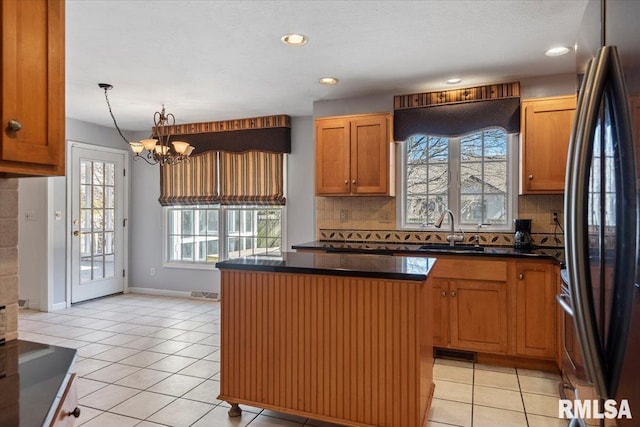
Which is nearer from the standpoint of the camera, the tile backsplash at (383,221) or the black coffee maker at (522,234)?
the black coffee maker at (522,234)

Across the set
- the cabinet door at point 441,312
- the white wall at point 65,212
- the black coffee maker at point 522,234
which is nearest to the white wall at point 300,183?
the white wall at point 65,212

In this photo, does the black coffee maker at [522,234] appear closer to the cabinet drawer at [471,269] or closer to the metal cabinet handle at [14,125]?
the cabinet drawer at [471,269]

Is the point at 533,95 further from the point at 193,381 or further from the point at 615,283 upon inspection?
the point at 193,381

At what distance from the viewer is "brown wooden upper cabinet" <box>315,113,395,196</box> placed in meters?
→ 4.00

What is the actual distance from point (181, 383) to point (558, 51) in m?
3.68

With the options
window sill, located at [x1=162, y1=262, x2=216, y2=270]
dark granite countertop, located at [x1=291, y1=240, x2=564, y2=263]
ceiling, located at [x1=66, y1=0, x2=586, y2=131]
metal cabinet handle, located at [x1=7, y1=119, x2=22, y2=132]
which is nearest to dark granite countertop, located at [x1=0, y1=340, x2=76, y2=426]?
metal cabinet handle, located at [x1=7, y1=119, x2=22, y2=132]

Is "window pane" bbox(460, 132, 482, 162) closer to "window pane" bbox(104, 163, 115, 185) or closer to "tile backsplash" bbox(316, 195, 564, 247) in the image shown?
"tile backsplash" bbox(316, 195, 564, 247)

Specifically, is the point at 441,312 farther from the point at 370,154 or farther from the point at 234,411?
the point at 234,411

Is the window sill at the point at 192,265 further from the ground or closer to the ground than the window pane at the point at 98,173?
closer to the ground

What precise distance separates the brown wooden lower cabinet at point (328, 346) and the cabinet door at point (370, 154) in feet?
6.15

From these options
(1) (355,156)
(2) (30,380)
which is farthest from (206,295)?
(2) (30,380)

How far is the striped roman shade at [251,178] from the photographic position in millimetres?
5148

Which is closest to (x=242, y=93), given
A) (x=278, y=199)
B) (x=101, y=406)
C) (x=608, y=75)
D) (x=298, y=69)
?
(x=298, y=69)

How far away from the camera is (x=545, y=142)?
11.3 ft
